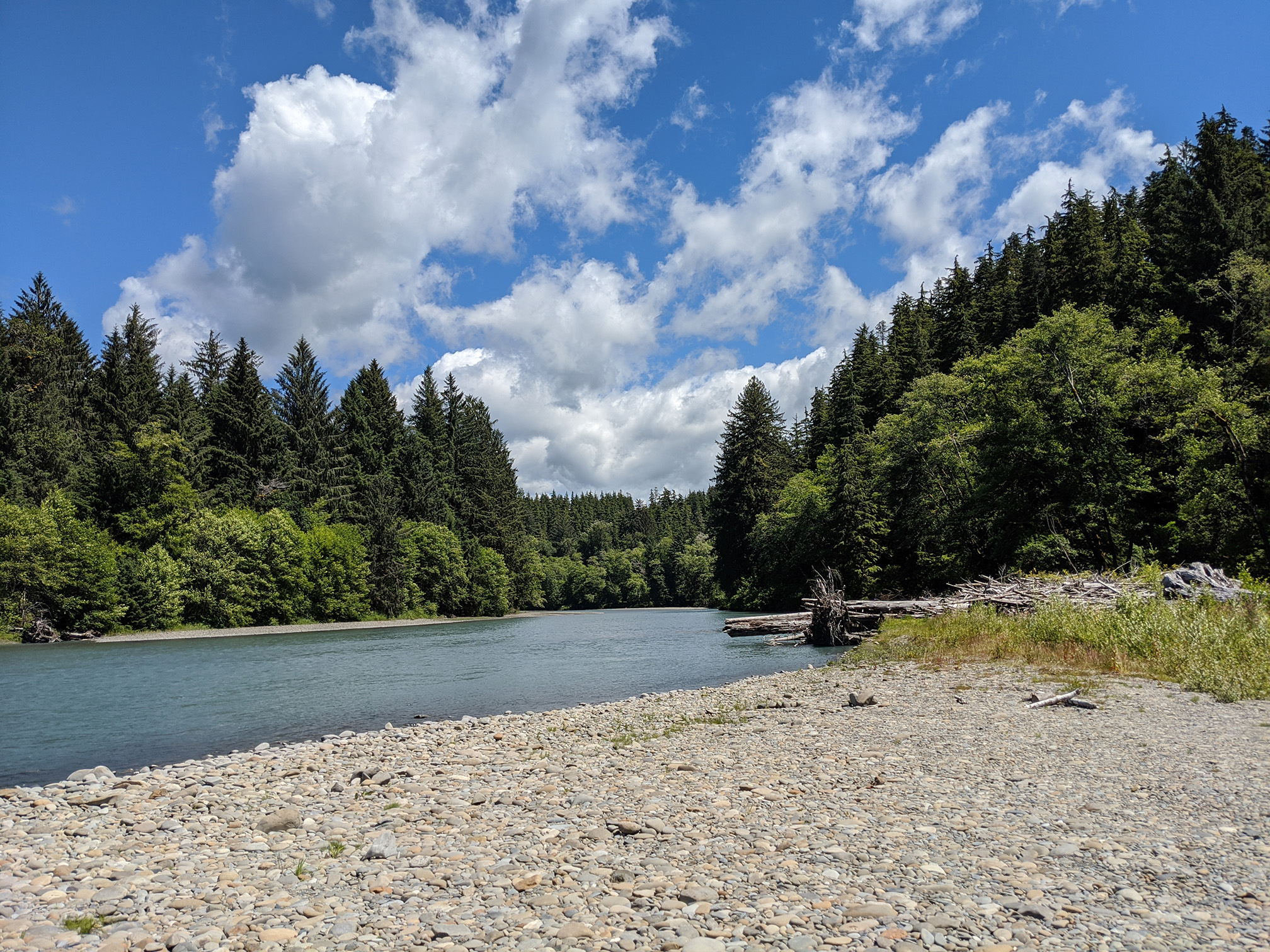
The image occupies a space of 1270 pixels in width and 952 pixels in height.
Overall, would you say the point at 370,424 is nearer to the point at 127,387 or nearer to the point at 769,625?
the point at 127,387

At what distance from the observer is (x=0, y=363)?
177 feet

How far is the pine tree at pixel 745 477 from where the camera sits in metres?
76.9

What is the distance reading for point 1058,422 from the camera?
104 feet

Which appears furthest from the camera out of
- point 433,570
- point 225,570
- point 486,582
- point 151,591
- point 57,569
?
point 486,582

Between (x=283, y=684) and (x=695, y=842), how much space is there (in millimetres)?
21558

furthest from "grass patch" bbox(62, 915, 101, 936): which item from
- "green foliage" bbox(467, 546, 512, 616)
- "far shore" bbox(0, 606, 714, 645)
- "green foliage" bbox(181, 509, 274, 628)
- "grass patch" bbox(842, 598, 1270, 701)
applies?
"green foliage" bbox(467, 546, 512, 616)

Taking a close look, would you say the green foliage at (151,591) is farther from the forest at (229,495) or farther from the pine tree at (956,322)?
the pine tree at (956,322)

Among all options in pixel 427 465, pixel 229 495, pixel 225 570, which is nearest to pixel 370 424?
pixel 427 465

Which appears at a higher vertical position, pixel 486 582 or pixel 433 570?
pixel 433 570

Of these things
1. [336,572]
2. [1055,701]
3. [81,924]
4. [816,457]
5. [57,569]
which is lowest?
[1055,701]

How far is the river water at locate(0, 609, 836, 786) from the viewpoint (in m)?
14.8

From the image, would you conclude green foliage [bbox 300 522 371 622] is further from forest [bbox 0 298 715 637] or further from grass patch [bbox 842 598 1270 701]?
grass patch [bbox 842 598 1270 701]

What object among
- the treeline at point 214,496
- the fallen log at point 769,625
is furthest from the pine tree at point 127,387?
the fallen log at point 769,625

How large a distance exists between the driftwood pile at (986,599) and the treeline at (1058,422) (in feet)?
18.3
